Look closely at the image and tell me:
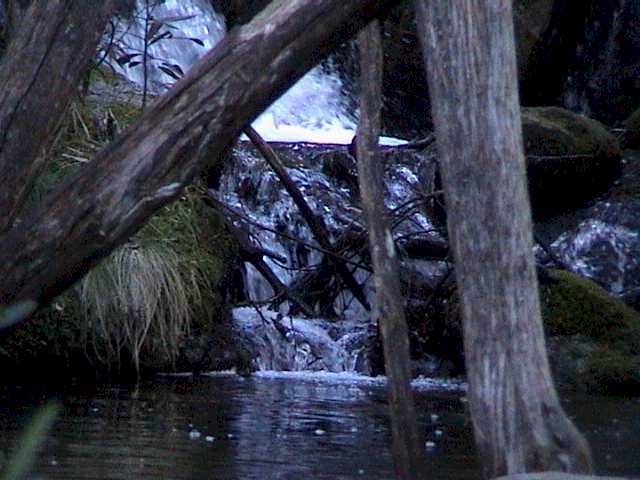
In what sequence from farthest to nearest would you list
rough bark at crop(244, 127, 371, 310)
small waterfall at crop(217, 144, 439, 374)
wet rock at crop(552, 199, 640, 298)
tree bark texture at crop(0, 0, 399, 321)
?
wet rock at crop(552, 199, 640, 298)
small waterfall at crop(217, 144, 439, 374)
rough bark at crop(244, 127, 371, 310)
tree bark texture at crop(0, 0, 399, 321)

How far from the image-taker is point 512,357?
Result: 3838 millimetres

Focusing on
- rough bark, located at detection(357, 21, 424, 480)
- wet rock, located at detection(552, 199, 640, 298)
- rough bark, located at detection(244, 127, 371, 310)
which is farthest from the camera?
wet rock, located at detection(552, 199, 640, 298)

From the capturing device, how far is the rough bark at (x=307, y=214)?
25.6 feet

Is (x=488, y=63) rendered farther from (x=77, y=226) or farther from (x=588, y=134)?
(x=588, y=134)

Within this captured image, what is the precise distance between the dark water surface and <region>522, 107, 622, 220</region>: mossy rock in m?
3.35

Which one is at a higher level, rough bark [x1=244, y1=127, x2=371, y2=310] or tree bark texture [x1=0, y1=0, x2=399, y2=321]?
rough bark [x1=244, y1=127, x2=371, y2=310]

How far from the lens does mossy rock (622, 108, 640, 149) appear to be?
12.6 m

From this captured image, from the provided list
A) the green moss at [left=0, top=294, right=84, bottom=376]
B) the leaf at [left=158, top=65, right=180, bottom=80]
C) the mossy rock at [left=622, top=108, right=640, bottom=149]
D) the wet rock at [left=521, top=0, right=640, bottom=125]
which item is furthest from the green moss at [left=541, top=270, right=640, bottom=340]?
the wet rock at [left=521, top=0, right=640, bottom=125]

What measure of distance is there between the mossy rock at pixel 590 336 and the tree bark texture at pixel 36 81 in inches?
204

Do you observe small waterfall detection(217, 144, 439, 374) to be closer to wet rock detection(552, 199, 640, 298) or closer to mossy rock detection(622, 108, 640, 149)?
wet rock detection(552, 199, 640, 298)

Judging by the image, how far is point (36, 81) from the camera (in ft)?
12.7

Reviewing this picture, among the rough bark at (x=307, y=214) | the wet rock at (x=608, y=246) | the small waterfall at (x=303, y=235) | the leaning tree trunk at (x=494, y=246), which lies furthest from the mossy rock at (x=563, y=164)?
the leaning tree trunk at (x=494, y=246)

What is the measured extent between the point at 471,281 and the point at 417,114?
9.91 metres

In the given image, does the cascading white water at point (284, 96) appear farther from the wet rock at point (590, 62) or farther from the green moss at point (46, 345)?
the green moss at point (46, 345)
